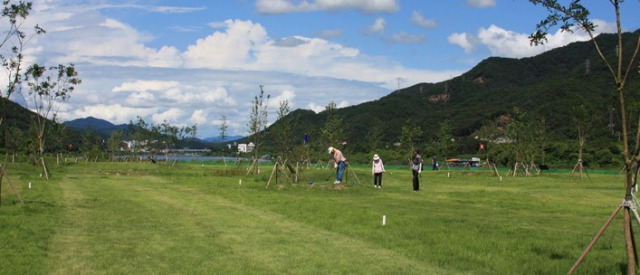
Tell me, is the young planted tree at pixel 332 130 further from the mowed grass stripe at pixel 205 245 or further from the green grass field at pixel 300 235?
the mowed grass stripe at pixel 205 245

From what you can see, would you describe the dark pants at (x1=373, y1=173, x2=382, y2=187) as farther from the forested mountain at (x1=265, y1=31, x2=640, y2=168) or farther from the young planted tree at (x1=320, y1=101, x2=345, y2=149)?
the young planted tree at (x1=320, y1=101, x2=345, y2=149)

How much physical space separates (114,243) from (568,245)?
839cm

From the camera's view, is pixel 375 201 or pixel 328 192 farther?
pixel 328 192

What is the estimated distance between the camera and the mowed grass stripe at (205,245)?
9.59 m

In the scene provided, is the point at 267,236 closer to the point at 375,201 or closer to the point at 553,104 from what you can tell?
the point at 375,201

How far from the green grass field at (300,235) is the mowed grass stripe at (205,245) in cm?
2

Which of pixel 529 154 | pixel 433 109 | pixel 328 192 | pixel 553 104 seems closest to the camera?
pixel 328 192

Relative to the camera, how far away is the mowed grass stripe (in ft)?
31.5

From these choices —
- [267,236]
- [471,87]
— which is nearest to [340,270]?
[267,236]

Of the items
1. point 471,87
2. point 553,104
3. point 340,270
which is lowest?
point 340,270

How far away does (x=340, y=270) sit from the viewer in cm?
941

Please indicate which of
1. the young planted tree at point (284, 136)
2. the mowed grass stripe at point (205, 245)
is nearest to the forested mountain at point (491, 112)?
the young planted tree at point (284, 136)

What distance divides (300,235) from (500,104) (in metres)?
122

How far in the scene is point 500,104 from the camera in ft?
421
